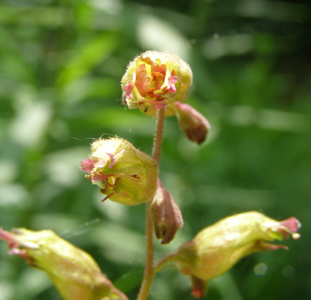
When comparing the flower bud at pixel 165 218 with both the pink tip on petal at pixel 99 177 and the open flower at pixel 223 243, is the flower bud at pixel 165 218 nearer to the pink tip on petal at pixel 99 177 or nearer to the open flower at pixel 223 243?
the pink tip on petal at pixel 99 177

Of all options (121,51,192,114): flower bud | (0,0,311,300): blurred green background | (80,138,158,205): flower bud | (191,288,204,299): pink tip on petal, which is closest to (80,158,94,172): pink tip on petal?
(80,138,158,205): flower bud

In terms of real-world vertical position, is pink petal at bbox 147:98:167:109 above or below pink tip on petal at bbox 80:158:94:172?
above

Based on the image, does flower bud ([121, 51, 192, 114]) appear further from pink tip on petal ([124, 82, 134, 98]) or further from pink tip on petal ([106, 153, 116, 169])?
pink tip on petal ([106, 153, 116, 169])

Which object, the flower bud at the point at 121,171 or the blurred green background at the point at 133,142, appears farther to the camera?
the blurred green background at the point at 133,142

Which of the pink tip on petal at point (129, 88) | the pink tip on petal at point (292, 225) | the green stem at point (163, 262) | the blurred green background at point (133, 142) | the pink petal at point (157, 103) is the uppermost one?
the pink tip on petal at point (129, 88)

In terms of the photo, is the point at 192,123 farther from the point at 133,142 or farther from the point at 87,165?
the point at 133,142

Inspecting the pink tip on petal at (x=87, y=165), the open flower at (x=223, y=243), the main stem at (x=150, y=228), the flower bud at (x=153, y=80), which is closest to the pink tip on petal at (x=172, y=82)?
the flower bud at (x=153, y=80)

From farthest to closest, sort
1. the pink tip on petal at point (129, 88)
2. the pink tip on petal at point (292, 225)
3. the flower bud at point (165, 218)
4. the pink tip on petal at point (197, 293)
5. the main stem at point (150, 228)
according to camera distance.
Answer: the pink tip on petal at point (197, 293) → the pink tip on petal at point (292, 225) → the main stem at point (150, 228) → the flower bud at point (165, 218) → the pink tip on petal at point (129, 88)
